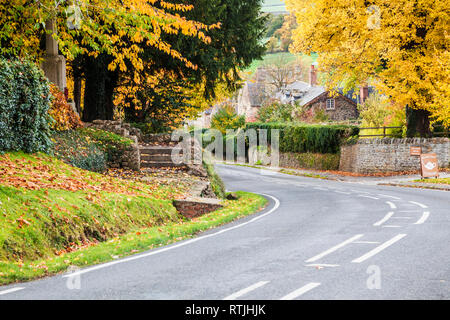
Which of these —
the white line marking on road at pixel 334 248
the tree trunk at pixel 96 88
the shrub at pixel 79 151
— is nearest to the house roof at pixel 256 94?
the tree trunk at pixel 96 88

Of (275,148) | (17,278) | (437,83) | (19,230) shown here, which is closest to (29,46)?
(19,230)

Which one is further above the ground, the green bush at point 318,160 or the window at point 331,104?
the window at point 331,104

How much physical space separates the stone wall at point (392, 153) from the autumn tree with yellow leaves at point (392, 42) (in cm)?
188

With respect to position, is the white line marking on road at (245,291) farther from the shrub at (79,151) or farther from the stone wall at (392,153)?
the stone wall at (392,153)

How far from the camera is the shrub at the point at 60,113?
19.0 m

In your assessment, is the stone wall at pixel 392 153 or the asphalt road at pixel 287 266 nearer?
the asphalt road at pixel 287 266

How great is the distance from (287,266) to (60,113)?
42.2ft

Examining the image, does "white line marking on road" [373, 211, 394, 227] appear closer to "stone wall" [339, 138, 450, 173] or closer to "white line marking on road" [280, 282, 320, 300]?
"white line marking on road" [280, 282, 320, 300]

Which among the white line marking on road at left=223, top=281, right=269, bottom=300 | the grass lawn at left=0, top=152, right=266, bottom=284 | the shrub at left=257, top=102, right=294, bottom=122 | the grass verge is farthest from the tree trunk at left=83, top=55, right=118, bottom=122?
the shrub at left=257, top=102, right=294, bottom=122

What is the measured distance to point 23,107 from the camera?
1526 centimetres

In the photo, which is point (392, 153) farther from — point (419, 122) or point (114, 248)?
point (114, 248)

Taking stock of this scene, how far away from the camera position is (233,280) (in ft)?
25.5

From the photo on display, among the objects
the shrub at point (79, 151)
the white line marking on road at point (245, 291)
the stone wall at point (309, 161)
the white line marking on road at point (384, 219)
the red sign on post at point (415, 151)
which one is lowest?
the stone wall at point (309, 161)

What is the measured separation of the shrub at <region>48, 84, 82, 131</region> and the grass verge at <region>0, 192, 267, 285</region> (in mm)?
6360
